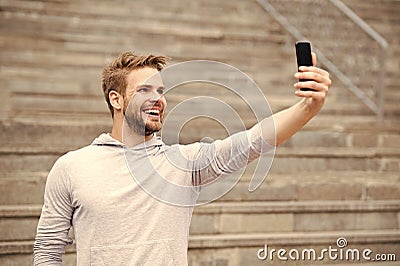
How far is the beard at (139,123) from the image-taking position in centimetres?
232

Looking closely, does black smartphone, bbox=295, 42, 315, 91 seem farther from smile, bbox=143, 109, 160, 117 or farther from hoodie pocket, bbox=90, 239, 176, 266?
hoodie pocket, bbox=90, 239, 176, 266

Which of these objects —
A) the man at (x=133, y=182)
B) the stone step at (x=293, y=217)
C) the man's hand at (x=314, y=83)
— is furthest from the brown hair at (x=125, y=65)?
the stone step at (x=293, y=217)

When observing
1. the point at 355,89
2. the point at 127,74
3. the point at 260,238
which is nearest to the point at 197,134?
the point at 260,238

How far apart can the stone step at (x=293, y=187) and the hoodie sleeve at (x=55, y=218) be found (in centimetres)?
182

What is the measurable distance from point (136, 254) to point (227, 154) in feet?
1.29

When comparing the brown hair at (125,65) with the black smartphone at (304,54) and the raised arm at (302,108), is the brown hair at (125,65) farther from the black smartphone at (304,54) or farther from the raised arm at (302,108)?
the black smartphone at (304,54)

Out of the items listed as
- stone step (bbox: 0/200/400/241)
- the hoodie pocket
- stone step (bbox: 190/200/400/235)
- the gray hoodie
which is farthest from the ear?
stone step (bbox: 190/200/400/235)

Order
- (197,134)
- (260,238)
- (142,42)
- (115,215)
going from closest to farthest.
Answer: (115,215)
(260,238)
(197,134)
(142,42)

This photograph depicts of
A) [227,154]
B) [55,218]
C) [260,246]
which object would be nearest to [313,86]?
[227,154]

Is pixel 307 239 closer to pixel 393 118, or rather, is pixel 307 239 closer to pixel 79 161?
pixel 79 161

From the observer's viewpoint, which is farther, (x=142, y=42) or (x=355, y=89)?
(x=142, y=42)

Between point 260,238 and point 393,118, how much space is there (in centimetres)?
300

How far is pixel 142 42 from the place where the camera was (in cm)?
704

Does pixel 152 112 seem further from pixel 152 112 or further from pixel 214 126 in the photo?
pixel 214 126
